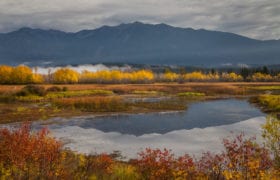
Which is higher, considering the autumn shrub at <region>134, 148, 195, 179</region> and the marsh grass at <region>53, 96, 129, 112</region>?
the autumn shrub at <region>134, 148, 195, 179</region>

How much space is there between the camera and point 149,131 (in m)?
29.5

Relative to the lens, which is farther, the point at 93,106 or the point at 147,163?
the point at 93,106

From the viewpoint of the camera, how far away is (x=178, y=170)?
34.2 feet

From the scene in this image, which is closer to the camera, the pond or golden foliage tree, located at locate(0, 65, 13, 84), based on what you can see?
the pond

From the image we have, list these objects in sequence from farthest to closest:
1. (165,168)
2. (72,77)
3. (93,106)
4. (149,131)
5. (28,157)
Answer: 1. (72,77)
2. (93,106)
3. (149,131)
4. (28,157)
5. (165,168)

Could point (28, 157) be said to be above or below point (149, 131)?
above

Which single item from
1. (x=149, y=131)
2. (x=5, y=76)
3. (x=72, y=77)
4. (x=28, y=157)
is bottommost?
(x=149, y=131)

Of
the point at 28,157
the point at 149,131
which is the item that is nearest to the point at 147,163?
the point at 28,157

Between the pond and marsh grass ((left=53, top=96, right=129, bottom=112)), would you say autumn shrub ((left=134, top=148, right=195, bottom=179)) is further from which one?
marsh grass ((left=53, top=96, right=129, bottom=112))

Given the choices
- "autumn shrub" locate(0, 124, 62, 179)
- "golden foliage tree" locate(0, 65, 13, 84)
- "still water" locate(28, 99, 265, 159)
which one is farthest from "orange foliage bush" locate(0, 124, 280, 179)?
"golden foliage tree" locate(0, 65, 13, 84)

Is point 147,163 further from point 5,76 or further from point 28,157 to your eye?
point 5,76

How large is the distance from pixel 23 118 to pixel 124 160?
22.0 metres

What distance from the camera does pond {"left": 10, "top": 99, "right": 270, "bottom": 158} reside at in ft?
74.5

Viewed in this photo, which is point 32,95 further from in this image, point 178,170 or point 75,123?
point 178,170
